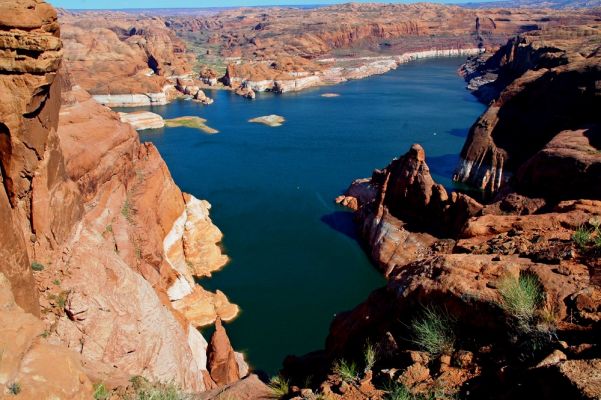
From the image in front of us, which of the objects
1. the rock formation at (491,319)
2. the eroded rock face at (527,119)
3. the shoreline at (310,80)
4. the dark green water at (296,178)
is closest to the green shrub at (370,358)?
the rock formation at (491,319)

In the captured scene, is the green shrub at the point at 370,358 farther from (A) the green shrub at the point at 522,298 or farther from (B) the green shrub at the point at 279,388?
(A) the green shrub at the point at 522,298

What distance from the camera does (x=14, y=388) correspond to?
836cm

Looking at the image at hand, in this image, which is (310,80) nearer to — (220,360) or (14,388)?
(220,360)

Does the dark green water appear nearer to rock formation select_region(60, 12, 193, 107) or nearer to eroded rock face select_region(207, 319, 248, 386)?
eroded rock face select_region(207, 319, 248, 386)

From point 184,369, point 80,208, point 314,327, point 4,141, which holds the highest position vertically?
point 4,141

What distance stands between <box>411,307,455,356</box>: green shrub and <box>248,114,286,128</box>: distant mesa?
268 feet

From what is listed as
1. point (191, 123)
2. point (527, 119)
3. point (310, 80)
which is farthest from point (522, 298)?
point (310, 80)

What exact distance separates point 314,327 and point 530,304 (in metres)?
23.2

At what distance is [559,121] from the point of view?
5144 centimetres

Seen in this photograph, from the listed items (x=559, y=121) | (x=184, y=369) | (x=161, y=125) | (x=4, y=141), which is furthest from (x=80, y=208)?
(x=161, y=125)

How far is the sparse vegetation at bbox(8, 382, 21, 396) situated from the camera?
27.2 feet

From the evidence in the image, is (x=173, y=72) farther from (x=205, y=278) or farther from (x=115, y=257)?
(x=115, y=257)

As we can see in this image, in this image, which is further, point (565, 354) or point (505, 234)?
point (505, 234)

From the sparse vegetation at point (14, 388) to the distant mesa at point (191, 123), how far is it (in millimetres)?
79073
